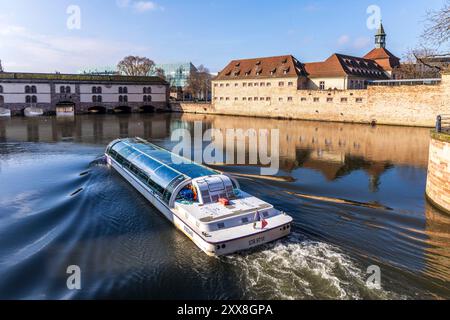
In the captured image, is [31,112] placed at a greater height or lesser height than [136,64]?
lesser

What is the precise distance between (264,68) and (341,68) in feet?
51.0

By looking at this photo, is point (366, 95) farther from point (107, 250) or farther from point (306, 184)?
point (107, 250)

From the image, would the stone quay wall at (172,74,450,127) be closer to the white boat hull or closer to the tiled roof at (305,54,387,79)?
the tiled roof at (305,54,387,79)

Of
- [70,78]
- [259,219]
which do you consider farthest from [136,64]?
[259,219]

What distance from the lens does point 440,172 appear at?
619 inches

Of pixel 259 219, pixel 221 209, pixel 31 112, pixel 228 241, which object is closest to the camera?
pixel 228 241

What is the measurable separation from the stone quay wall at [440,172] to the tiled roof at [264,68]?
5312 centimetres

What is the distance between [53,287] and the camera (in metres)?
10.0

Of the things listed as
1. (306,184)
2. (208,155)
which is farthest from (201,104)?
(306,184)

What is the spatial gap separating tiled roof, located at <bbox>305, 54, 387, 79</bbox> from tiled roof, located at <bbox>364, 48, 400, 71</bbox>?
6.85m

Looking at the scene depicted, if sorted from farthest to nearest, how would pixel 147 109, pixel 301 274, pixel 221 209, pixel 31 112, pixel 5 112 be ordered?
pixel 147 109 < pixel 31 112 < pixel 5 112 < pixel 221 209 < pixel 301 274

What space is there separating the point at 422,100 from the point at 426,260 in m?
44.2

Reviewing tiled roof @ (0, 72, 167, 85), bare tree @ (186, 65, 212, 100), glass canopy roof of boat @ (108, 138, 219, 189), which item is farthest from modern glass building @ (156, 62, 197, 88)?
glass canopy roof of boat @ (108, 138, 219, 189)

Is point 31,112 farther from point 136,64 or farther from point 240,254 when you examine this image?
point 240,254
